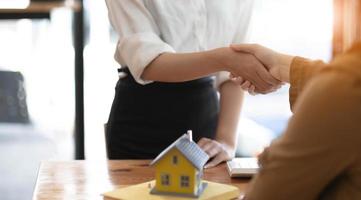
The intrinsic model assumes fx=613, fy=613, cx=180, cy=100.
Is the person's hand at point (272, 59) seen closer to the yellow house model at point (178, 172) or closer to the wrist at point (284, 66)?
the wrist at point (284, 66)

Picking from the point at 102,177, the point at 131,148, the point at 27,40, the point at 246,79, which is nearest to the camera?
the point at 102,177

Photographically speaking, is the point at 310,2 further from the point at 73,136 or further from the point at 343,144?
the point at 343,144

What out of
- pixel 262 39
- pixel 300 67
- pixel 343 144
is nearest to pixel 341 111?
pixel 343 144

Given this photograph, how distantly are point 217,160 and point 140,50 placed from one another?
1.20ft

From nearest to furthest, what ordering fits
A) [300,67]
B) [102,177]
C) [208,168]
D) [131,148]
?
[300,67] → [102,177] → [208,168] → [131,148]

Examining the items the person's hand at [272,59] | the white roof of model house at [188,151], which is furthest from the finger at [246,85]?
the white roof of model house at [188,151]

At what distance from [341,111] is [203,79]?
1.07 meters

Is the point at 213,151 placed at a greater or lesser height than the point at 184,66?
lesser

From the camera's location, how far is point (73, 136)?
10.3ft

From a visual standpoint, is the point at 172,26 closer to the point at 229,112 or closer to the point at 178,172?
the point at 229,112

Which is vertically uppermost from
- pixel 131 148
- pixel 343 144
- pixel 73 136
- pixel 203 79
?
pixel 343 144

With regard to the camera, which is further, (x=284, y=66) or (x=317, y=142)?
(x=284, y=66)

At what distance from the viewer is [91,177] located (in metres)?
1.38

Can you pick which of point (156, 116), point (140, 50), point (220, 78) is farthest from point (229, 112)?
point (140, 50)
